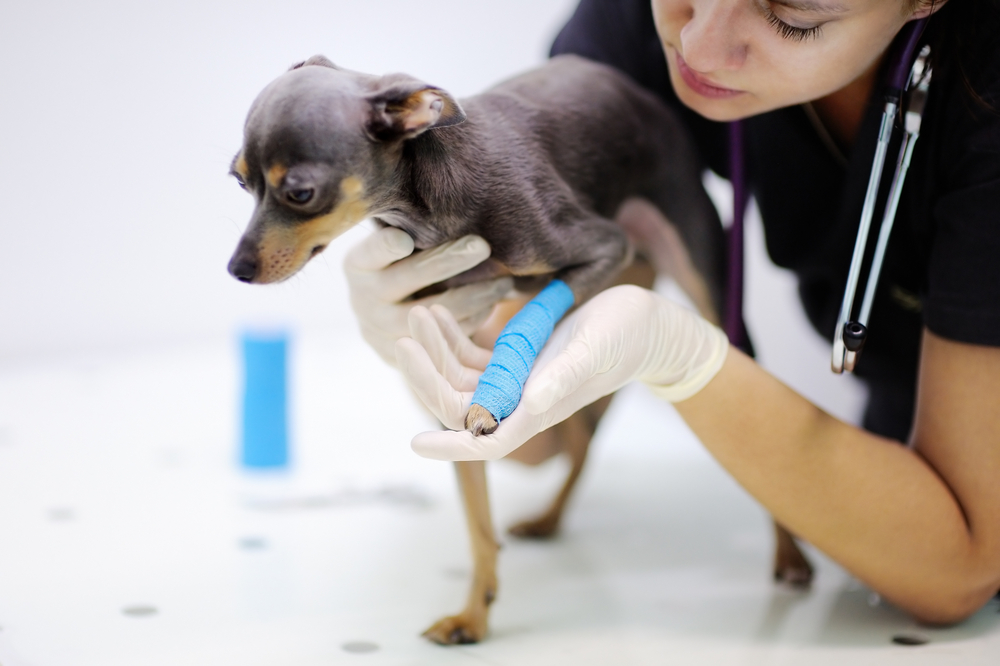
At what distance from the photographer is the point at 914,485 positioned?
1400 mm

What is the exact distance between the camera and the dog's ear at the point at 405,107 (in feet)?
3.41

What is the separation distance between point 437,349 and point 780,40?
65 cm

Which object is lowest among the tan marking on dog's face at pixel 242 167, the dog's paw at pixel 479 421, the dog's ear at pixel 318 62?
the dog's paw at pixel 479 421

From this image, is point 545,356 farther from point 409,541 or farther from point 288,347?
point 288,347

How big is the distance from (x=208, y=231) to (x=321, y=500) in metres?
0.70

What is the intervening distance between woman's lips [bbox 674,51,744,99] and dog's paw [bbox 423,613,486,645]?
0.90 m

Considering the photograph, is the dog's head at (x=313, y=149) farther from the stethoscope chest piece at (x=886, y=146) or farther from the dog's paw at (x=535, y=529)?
the dog's paw at (x=535, y=529)

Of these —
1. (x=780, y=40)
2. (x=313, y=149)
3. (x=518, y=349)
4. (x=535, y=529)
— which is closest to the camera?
(x=313, y=149)

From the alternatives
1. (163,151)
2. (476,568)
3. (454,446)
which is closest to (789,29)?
(454,446)

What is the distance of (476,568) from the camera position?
1.41m

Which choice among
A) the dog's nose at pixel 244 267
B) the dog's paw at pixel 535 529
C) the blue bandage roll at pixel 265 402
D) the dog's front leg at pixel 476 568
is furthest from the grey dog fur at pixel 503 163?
the blue bandage roll at pixel 265 402

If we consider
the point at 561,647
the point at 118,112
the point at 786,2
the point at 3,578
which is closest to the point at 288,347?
the point at 118,112

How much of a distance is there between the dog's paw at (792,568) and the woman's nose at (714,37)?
0.94m

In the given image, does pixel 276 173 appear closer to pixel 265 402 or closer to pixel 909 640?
pixel 909 640
